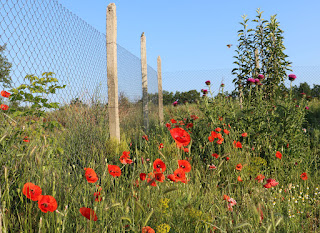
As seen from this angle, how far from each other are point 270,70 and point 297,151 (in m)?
2.64

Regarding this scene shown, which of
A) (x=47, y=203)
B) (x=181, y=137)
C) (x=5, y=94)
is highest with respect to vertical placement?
Answer: (x=5, y=94)

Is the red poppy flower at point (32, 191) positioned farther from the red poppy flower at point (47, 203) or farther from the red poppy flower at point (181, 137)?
the red poppy flower at point (181, 137)

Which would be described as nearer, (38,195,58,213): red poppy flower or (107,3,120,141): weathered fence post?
(38,195,58,213): red poppy flower

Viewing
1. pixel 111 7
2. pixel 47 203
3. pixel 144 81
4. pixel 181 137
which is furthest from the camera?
pixel 144 81

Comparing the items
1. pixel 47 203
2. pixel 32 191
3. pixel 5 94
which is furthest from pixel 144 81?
pixel 47 203

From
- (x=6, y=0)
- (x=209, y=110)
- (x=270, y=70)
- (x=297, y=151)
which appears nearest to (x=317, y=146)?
(x=297, y=151)

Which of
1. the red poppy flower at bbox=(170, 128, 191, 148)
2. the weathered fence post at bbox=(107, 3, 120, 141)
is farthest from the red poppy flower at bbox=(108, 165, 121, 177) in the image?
the weathered fence post at bbox=(107, 3, 120, 141)

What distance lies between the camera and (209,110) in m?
4.00

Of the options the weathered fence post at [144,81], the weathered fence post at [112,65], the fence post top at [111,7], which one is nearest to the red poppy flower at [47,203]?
the weathered fence post at [112,65]

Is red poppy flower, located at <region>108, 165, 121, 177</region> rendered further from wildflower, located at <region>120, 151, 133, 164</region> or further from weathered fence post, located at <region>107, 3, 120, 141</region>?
weathered fence post, located at <region>107, 3, 120, 141</region>

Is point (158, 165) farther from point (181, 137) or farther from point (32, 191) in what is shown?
point (32, 191)

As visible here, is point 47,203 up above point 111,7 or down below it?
below

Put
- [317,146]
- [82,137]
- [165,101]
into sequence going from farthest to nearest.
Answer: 1. [165,101]
2. [317,146]
3. [82,137]

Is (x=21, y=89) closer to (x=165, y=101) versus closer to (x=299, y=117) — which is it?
(x=299, y=117)
